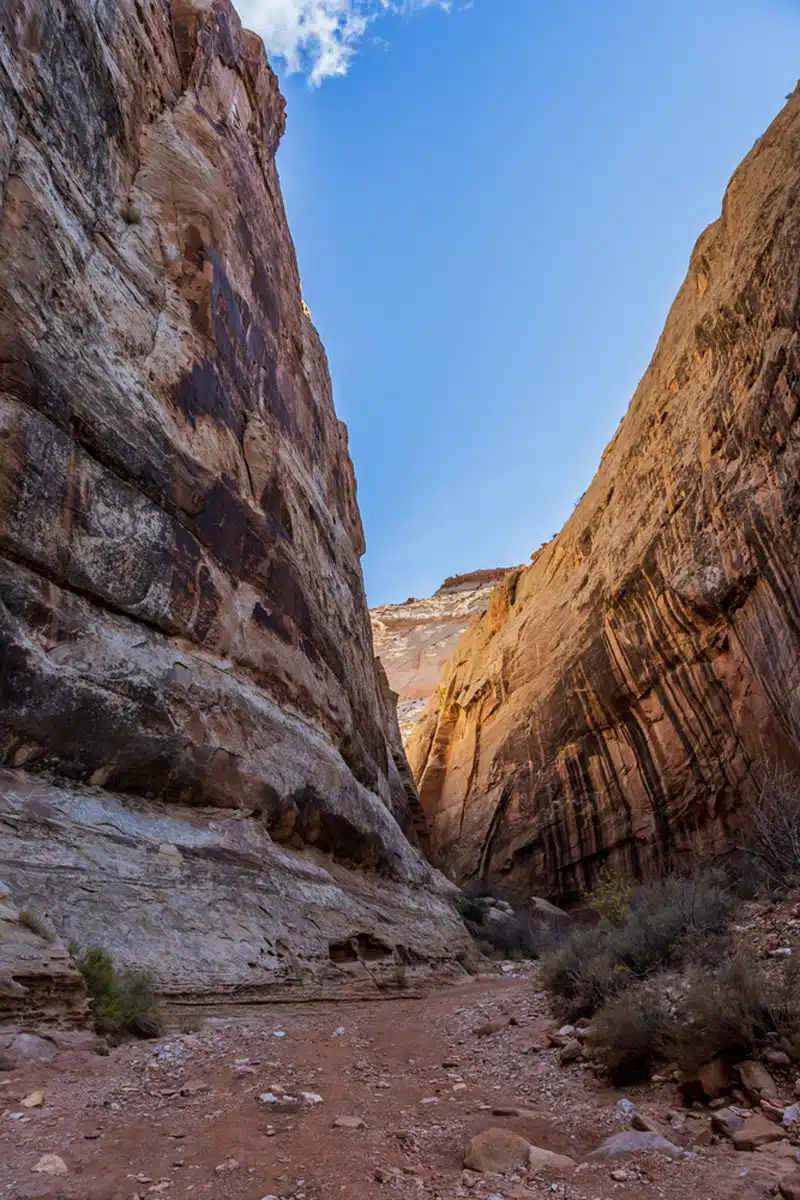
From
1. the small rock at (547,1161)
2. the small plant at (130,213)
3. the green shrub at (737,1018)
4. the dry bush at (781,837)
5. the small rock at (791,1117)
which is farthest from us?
the small plant at (130,213)

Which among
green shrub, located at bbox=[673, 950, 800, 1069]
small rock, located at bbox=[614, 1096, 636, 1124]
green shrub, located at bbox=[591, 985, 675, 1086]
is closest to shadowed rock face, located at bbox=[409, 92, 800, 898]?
green shrub, located at bbox=[673, 950, 800, 1069]

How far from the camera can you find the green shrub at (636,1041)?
4.84 m

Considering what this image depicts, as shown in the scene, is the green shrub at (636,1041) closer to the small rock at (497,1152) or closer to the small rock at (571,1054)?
the small rock at (571,1054)

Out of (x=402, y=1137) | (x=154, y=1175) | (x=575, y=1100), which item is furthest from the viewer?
(x=575, y=1100)

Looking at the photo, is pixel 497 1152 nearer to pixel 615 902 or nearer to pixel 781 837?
pixel 615 902

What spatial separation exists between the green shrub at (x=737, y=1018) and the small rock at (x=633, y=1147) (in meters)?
0.93

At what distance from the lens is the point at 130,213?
13516 mm

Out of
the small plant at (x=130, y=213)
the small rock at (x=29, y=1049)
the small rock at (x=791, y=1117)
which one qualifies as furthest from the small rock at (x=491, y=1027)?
the small plant at (x=130, y=213)

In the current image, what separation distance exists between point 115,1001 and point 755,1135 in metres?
5.12

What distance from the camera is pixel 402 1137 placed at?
399 cm

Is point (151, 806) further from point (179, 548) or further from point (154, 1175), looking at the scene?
point (154, 1175)

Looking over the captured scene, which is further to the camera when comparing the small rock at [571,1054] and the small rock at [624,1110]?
the small rock at [571,1054]

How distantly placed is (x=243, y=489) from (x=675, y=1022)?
39.2 feet

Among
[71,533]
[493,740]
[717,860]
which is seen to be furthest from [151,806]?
[493,740]
